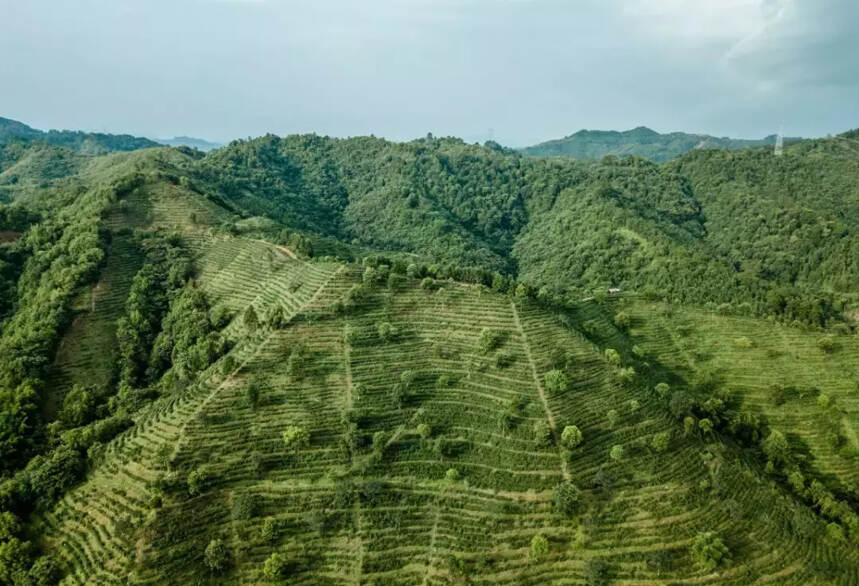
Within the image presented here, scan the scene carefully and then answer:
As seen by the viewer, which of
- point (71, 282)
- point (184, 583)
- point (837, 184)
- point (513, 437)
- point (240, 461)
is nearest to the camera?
point (184, 583)

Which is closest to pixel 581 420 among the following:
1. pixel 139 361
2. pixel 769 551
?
pixel 769 551

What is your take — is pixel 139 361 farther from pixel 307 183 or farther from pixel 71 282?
pixel 307 183

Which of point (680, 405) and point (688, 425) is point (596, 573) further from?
point (680, 405)

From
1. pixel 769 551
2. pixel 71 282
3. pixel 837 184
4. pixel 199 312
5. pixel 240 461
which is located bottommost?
pixel 769 551

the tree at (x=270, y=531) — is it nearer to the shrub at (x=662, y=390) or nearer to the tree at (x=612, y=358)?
the tree at (x=612, y=358)

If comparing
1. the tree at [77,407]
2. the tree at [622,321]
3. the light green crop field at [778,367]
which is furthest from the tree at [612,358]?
the tree at [77,407]

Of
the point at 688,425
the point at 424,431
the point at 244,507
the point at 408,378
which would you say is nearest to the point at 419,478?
the point at 424,431

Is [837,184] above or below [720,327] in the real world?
above

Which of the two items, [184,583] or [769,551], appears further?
[769,551]

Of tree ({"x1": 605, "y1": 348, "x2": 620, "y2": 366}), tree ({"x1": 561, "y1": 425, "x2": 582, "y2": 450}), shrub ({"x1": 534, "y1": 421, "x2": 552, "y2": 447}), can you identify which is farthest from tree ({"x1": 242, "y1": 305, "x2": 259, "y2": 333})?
tree ({"x1": 605, "y1": 348, "x2": 620, "y2": 366})
